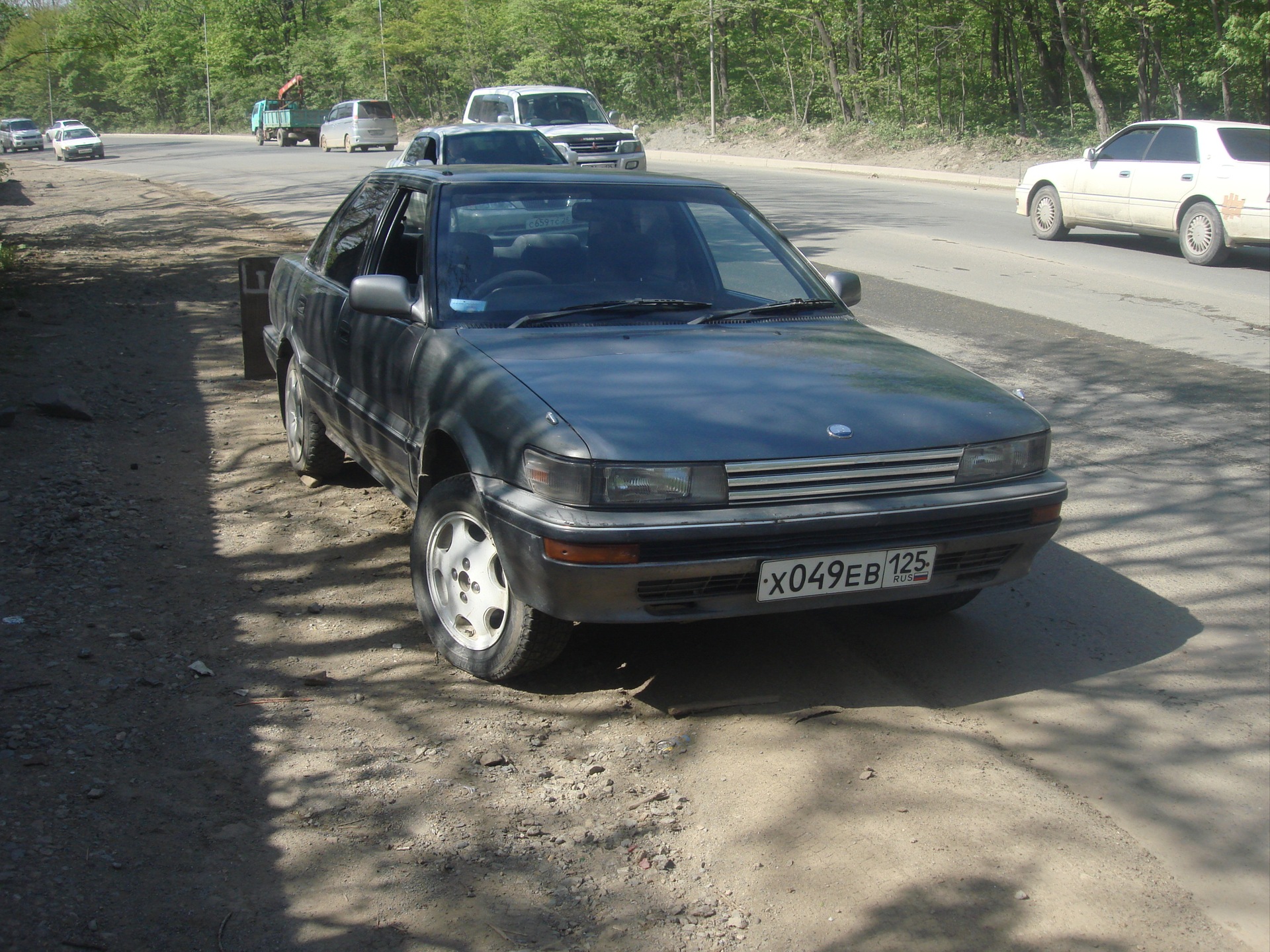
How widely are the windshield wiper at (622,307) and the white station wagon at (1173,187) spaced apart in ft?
36.3

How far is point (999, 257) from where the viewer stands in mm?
14125

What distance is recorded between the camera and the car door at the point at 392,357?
4.32m

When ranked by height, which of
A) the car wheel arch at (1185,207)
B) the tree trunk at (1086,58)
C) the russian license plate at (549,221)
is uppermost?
the tree trunk at (1086,58)

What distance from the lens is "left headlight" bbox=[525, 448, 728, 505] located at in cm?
330

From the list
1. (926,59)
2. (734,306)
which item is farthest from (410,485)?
(926,59)

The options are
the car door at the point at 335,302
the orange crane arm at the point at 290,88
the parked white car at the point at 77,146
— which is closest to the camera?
the car door at the point at 335,302

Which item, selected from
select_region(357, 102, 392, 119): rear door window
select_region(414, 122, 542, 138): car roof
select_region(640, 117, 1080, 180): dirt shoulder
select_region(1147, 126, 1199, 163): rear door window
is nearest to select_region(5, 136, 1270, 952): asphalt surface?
select_region(1147, 126, 1199, 163): rear door window

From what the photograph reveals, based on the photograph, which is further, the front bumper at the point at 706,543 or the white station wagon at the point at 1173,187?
the white station wagon at the point at 1173,187

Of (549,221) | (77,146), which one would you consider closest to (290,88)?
(77,146)

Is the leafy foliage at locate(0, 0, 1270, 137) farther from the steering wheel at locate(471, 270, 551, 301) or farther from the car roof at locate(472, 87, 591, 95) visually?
the steering wheel at locate(471, 270, 551, 301)

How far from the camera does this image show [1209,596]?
15.5 feet

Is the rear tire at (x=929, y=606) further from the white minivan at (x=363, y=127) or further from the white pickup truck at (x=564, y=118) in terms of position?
the white minivan at (x=363, y=127)

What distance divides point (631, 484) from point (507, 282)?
4.60 ft

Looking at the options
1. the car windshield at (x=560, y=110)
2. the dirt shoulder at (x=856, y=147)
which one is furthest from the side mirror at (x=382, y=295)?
the dirt shoulder at (x=856, y=147)
